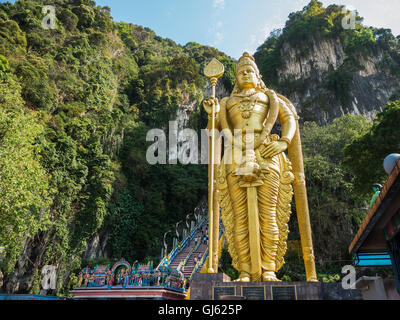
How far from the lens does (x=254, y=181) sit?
16.1 feet

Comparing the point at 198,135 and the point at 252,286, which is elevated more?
the point at 198,135

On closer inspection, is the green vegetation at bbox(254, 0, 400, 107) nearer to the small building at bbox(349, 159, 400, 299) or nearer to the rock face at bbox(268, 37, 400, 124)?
the rock face at bbox(268, 37, 400, 124)

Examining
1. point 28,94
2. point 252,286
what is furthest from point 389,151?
point 28,94

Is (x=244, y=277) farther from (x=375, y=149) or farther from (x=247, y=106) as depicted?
(x=375, y=149)

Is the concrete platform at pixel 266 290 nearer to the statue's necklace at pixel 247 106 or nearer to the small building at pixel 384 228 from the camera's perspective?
the small building at pixel 384 228

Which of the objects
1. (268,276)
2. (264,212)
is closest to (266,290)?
(268,276)

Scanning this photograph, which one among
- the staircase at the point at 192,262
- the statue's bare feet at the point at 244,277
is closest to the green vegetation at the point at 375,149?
the staircase at the point at 192,262

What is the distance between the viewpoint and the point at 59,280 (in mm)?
11391

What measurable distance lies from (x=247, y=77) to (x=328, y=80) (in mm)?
20547

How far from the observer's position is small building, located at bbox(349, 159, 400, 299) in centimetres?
243

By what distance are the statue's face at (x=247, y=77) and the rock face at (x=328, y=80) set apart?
18.6 m

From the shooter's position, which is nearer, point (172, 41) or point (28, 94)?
point (28, 94)

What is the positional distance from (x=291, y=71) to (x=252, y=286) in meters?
24.5
